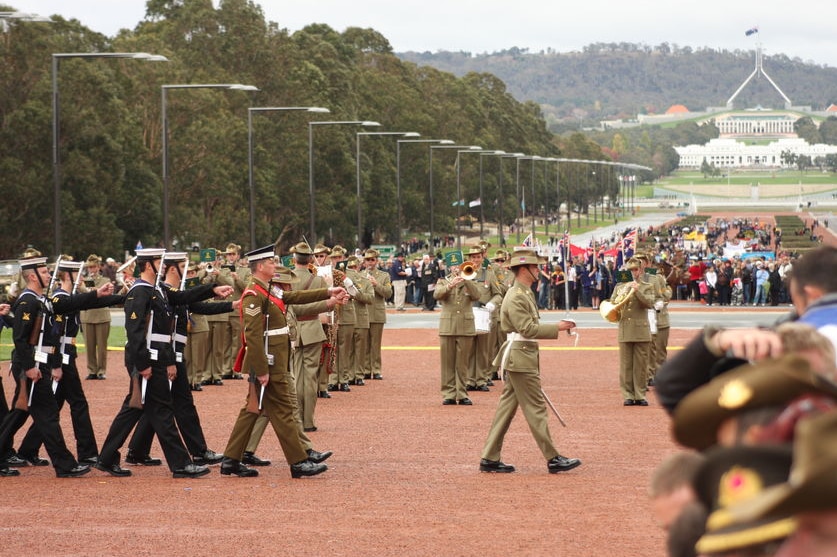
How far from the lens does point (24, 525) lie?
1030 centimetres

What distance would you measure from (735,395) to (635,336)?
15794 millimetres

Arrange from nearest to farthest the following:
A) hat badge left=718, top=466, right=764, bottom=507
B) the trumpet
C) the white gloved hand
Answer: hat badge left=718, top=466, right=764, bottom=507
the white gloved hand
the trumpet

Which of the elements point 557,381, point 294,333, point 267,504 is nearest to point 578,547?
point 267,504

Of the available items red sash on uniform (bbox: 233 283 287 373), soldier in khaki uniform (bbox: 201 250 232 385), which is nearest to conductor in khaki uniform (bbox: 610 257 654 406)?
soldier in khaki uniform (bbox: 201 250 232 385)

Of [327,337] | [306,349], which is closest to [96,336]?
[327,337]

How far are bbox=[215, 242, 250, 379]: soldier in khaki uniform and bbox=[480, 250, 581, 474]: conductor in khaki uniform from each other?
859 cm

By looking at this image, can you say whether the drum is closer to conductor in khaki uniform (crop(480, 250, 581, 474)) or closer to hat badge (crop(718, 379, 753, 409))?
conductor in khaki uniform (crop(480, 250, 581, 474))

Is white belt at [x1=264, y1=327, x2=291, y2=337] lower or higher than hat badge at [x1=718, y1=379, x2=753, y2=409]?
lower

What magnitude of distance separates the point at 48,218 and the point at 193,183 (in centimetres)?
1313

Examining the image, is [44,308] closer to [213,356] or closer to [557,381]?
[213,356]

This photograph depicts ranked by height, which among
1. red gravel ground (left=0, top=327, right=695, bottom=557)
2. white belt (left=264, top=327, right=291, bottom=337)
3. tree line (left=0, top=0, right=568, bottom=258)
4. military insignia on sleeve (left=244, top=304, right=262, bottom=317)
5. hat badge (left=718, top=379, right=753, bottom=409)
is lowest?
red gravel ground (left=0, top=327, right=695, bottom=557)

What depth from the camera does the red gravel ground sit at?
31.2 ft

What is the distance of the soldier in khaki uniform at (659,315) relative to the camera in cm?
1897

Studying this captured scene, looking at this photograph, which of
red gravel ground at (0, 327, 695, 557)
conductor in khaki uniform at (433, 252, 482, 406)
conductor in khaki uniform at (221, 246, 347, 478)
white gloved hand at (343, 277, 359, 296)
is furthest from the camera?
conductor in khaki uniform at (433, 252, 482, 406)
